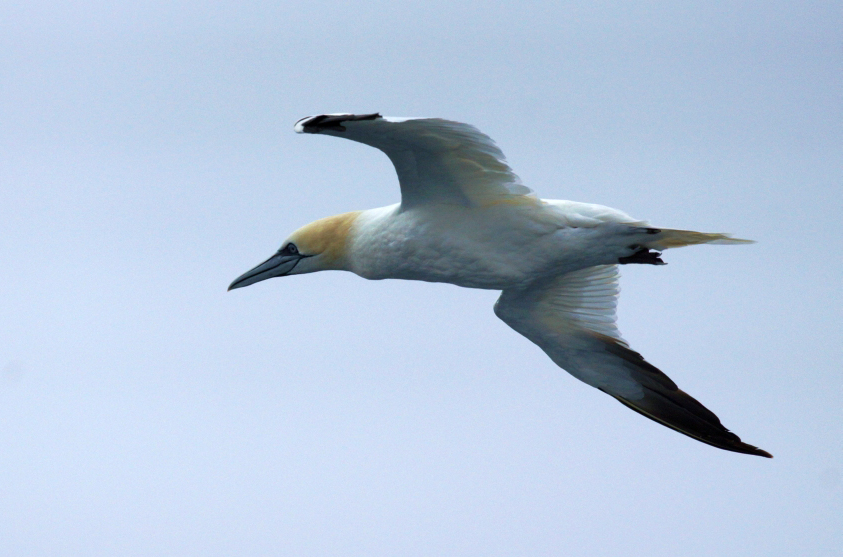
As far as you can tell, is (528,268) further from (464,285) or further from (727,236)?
(727,236)

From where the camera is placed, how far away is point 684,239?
10.1 meters

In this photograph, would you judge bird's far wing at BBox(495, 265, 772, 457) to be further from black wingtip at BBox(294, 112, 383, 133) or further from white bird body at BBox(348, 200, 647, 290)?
black wingtip at BBox(294, 112, 383, 133)

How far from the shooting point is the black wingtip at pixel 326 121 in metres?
8.57

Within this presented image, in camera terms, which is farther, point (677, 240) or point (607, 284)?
point (607, 284)

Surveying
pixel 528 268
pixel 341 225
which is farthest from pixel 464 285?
pixel 341 225

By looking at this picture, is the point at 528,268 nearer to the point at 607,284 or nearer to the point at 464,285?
the point at 464,285

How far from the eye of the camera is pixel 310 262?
37.1 ft

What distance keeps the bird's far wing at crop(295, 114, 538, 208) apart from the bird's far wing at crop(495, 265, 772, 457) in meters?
1.99

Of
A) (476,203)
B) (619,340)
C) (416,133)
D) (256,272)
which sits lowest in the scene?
(619,340)

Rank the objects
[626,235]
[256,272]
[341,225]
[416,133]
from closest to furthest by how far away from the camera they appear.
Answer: [416,133] → [626,235] → [341,225] → [256,272]

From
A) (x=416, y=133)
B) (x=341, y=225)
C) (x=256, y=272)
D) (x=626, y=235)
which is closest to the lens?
(x=416, y=133)

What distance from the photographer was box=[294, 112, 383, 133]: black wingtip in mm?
8570

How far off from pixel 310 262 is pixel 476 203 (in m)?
2.07

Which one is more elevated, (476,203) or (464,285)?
(476,203)
